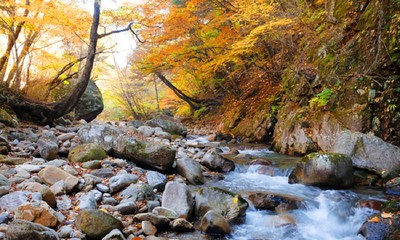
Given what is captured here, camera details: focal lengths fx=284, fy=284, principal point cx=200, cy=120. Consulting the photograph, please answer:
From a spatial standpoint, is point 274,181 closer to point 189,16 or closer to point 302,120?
point 302,120

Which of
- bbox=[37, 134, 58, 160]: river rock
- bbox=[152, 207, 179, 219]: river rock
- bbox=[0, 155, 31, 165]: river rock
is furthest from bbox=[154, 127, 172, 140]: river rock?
bbox=[152, 207, 179, 219]: river rock

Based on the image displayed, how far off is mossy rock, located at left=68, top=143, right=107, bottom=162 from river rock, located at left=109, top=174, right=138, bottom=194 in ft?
3.94

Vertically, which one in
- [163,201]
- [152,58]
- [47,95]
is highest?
[152,58]

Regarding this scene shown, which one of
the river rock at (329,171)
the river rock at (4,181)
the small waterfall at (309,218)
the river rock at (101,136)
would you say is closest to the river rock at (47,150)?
the river rock at (101,136)

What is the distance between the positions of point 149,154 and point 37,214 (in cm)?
271

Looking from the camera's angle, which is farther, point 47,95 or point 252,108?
point 252,108

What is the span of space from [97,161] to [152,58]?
7002mm

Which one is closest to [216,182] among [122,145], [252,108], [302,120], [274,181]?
[274,181]

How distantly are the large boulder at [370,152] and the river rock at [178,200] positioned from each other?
11.3 feet

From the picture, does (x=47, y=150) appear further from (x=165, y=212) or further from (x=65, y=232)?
(x=165, y=212)

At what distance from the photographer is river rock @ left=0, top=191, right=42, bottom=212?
3.37 m

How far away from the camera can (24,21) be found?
8250 millimetres

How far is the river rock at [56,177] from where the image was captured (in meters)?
4.30

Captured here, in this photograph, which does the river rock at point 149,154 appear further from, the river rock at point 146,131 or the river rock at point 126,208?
the river rock at point 146,131
